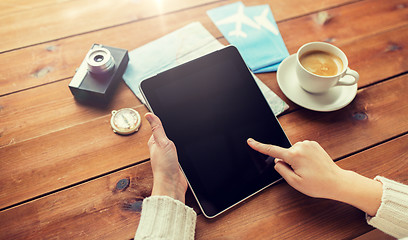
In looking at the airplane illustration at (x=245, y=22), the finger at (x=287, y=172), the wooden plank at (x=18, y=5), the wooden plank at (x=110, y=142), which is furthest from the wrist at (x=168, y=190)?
the wooden plank at (x=18, y=5)

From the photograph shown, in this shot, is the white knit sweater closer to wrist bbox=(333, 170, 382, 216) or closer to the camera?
wrist bbox=(333, 170, 382, 216)

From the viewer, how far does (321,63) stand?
83cm

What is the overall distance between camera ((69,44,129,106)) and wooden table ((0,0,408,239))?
0.03 meters

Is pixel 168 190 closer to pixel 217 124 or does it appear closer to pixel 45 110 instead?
pixel 217 124

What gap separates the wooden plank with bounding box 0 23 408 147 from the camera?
79cm

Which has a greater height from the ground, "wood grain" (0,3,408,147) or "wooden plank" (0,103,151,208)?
"wood grain" (0,3,408,147)

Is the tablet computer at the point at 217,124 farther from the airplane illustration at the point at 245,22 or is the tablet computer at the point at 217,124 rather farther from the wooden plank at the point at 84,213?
the airplane illustration at the point at 245,22

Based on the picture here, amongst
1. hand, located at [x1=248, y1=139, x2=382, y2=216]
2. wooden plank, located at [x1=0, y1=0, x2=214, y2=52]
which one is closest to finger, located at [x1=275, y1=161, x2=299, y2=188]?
hand, located at [x1=248, y1=139, x2=382, y2=216]

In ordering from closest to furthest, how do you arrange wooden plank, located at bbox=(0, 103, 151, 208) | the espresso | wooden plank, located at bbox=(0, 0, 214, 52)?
wooden plank, located at bbox=(0, 103, 151, 208), the espresso, wooden plank, located at bbox=(0, 0, 214, 52)

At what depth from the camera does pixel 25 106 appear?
825 millimetres

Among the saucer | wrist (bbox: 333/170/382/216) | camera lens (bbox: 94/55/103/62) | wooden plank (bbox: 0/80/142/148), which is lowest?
wrist (bbox: 333/170/382/216)

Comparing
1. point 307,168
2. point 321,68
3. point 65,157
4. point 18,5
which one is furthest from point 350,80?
point 18,5

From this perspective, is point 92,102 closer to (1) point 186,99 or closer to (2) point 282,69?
(1) point 186,99

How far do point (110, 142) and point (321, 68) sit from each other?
58 centimetres
